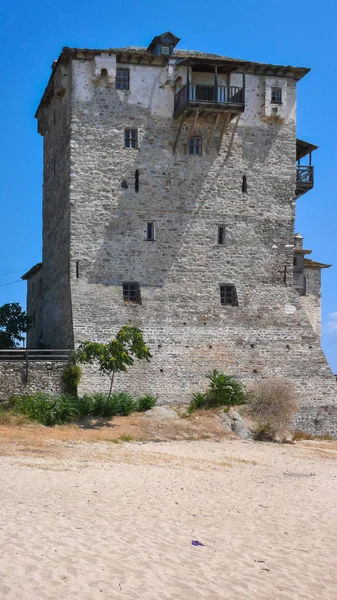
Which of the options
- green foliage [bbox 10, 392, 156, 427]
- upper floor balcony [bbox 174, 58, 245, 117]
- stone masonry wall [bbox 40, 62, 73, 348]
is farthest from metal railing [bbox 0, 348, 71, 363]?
upper floor balcony [bbox 174, 58, 245, 117]

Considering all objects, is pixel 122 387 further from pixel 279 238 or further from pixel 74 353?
pixel 279 238

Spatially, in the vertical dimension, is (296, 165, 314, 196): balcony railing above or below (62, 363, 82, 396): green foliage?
above

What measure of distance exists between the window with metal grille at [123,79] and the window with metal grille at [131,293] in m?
8.99

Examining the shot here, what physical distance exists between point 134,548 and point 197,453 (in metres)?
12.3

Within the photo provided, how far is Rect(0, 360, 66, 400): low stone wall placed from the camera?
2783 centimetres

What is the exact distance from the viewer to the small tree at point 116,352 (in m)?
27.0

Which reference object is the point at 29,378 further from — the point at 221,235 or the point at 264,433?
the point at 221,235

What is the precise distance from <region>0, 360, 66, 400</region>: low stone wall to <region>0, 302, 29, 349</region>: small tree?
940 centimetres

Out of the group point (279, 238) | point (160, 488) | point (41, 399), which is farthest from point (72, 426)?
point (279, 238)

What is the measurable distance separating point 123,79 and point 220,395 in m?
14.9

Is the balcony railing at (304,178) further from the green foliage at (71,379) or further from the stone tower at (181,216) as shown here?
the green foliage at (71,379)

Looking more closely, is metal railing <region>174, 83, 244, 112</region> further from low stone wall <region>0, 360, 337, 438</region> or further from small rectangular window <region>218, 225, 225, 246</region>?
low stone wall <region>0, 360, 337, 438</region>

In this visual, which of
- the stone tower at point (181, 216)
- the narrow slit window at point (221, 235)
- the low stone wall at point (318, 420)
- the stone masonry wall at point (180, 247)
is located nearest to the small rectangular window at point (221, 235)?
the narrow slit window at point (221, 235)

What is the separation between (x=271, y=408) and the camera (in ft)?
95.0
